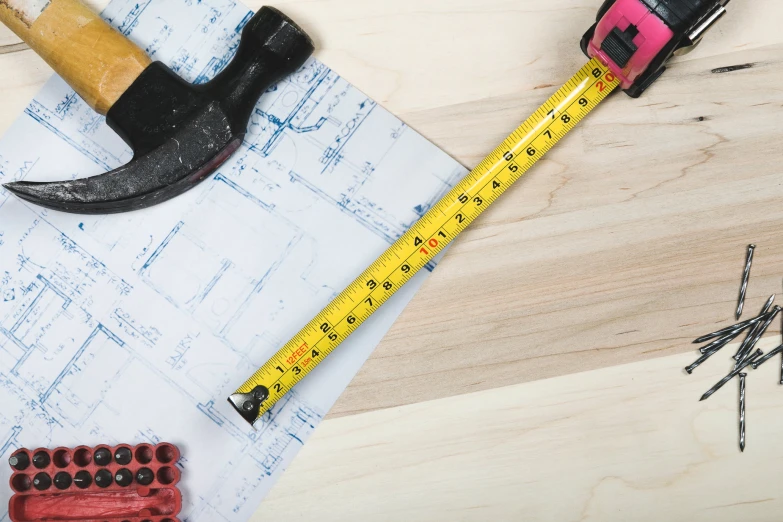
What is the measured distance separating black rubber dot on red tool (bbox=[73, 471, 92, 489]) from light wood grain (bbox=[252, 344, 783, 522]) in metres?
0.23

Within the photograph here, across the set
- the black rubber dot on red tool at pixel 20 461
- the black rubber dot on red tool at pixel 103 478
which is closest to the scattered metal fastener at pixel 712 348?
the black rubber dot on red tool at pixel 103 478

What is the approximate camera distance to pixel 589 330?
0.89 meters

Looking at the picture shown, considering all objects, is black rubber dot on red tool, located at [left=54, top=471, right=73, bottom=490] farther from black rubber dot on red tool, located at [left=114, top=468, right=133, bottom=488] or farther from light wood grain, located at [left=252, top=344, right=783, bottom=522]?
light wood grain, located at [left=252, top=344, right=783, bottom=522]

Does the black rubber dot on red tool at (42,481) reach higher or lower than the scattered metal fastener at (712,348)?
lower

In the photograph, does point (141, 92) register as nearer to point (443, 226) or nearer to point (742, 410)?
point (443, 226)

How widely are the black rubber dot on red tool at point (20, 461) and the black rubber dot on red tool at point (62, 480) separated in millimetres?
52

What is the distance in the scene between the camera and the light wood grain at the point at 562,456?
0.88 m

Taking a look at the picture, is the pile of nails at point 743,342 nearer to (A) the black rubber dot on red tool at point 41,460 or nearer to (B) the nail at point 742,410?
(B) the nail at point 742,410

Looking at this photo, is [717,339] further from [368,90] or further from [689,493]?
[368,90]

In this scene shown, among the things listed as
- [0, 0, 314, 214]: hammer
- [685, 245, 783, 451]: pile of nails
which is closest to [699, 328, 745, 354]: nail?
[685, 245, 783, 451]: pile of nails

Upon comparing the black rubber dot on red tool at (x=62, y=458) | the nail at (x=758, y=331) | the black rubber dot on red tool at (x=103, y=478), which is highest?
the nail at (x=758, y=331)

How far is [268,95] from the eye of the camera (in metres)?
0.94

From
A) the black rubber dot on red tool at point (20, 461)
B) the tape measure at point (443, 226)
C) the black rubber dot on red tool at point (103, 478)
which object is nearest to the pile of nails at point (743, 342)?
the tape measure at point (443, 226)

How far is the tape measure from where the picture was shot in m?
0.86
